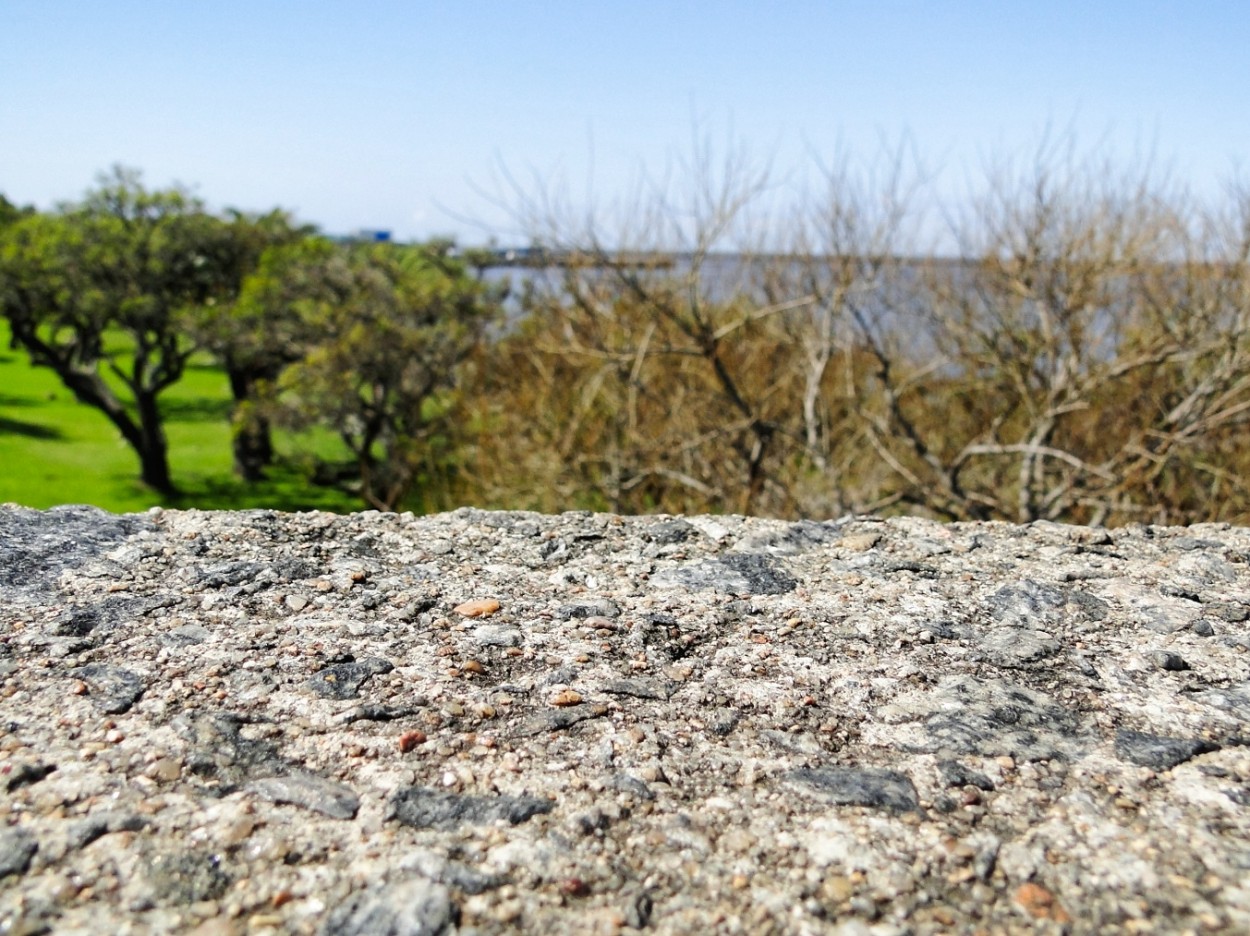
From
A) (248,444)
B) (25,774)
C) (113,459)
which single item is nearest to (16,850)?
(25,774)

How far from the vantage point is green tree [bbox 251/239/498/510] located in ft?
60.3

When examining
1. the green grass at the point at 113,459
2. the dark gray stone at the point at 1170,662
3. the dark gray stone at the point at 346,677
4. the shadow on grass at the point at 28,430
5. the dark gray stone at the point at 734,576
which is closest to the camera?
the dark gray stone at the point at 346,677

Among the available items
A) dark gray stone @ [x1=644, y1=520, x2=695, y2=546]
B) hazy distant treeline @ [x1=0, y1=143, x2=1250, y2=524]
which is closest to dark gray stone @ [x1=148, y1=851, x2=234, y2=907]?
dark gray stone @ [x1=644, y1=520, x2=695, y2=546]

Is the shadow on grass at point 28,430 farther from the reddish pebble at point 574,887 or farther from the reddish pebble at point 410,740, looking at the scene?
the reddish pebble at point 574,887

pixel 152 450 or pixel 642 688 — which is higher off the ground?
pixel 642 688

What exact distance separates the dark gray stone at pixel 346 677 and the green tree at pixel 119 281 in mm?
20707

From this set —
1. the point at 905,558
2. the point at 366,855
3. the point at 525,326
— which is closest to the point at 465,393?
the point at 525,326

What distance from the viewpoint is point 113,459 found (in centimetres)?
2559

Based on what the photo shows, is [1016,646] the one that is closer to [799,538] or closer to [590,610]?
[799,538]

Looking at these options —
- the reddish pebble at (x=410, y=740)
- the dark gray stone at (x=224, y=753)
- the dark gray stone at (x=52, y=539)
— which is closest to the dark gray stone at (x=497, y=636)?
the reddish pebble at (x=410, y=740)

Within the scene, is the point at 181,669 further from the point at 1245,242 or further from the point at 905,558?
the point at 1245,242

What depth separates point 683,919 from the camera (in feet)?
4.40

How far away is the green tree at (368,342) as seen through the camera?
18.4m

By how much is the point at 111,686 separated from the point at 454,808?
75cm
